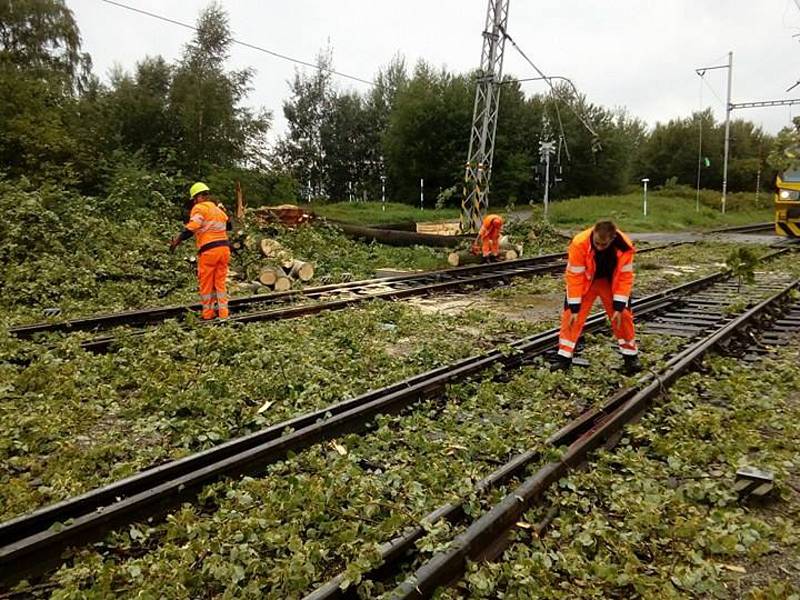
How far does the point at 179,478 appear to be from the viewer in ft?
12.0

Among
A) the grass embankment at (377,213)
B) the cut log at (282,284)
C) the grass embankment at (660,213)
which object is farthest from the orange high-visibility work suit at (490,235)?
the grass embankment at (660,213)

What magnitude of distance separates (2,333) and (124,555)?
5152 millimetres

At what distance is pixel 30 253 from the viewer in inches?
448

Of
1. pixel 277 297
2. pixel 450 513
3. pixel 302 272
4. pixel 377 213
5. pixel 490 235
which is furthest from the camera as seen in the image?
pixel 377 213

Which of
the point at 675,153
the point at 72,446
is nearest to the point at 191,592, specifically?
the point at 72,446

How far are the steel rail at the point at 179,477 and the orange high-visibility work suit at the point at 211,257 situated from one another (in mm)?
3782

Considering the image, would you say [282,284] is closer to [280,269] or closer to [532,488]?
[280,269]

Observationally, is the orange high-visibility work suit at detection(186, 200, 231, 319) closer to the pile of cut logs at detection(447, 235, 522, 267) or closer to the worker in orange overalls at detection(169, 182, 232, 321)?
the worker in orange overalls at detection(169, 182, 232, 321)

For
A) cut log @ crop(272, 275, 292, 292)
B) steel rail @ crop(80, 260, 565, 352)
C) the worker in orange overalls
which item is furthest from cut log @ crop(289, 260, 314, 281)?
the worker in orange overalls

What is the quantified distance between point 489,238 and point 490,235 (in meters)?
0.08

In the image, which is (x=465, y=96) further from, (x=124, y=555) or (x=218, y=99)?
(x=124, y=555)

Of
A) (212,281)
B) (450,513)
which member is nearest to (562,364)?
(450,513)

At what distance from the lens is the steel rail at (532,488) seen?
2.73 metres

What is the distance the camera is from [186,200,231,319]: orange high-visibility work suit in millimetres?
8242
